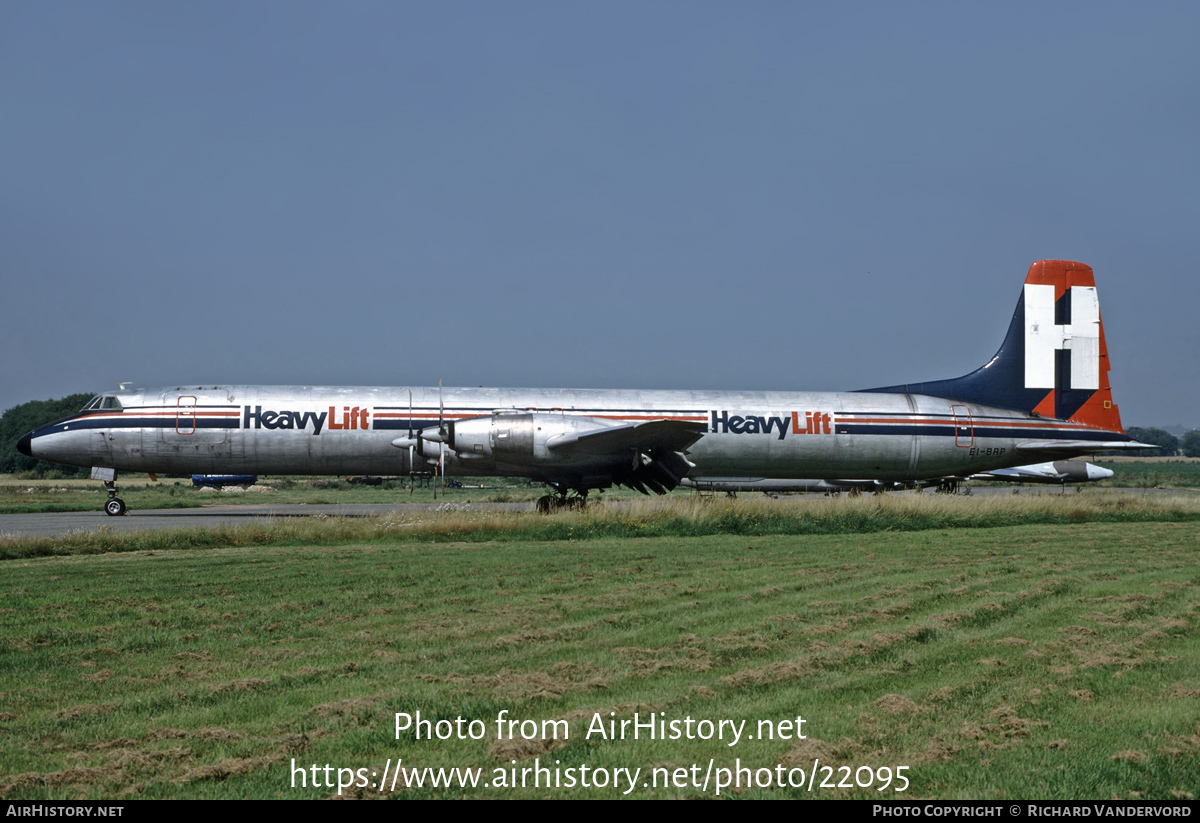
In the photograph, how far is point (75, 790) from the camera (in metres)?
4.34

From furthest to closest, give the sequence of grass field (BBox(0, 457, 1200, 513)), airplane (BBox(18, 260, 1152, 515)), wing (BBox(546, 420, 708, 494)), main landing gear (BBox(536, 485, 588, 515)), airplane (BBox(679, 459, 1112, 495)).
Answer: airplane (BBox(679, 459, 1112, 495)) < grass field (BBox(0, 457, 1200, 513)) < main landing gear (BBox(536, 485, 588, 515)) < airplane (BBox(18, 260, 1152, 515)) < wing (BBox(546, 420, 708, 494))

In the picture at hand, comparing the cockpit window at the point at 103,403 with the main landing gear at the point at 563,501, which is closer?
the main landing gear at the point at 563,501

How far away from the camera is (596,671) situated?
677 centimetres

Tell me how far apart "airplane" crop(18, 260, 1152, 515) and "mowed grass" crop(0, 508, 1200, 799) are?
1051 cm

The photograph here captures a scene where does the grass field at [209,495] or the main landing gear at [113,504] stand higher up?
the main landing gear at [113,504]

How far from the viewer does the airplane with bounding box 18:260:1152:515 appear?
78.2 feet

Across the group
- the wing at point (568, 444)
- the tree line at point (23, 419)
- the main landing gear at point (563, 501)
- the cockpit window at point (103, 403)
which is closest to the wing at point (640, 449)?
the wing at point (568, 444)

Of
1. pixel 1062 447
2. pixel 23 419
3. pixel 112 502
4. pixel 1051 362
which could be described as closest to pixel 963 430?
pixel 1062 447

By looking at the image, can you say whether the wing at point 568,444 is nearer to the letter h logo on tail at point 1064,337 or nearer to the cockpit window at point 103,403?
the cockpit window at point 103,403

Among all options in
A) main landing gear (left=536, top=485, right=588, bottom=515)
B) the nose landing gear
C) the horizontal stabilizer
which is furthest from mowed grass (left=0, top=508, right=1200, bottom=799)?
the horizontal stabilizer

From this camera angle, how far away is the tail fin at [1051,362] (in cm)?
2970

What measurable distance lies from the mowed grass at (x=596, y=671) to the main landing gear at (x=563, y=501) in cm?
1050

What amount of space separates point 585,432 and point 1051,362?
1763 centimetres

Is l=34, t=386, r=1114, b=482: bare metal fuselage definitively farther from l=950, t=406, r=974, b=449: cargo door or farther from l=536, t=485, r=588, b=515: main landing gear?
l=536, t=485, r=588, b=515: main landing gear
